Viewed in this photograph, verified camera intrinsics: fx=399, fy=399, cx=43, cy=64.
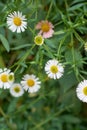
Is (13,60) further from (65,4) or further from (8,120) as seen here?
(65,4)

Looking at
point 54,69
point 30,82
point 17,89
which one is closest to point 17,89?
point 17,89

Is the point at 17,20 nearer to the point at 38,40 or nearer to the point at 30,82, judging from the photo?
the point at 38,40

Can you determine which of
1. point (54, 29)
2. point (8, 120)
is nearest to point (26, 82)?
point (54, 29)

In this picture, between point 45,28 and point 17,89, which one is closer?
point 45,28

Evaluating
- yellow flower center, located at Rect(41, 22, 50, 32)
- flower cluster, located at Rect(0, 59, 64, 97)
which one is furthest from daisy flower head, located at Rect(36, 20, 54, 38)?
flower cluster, located at Rect(0, 59, 64, 97)

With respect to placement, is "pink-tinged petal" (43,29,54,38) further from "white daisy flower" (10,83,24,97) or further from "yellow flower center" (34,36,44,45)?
"white daisy flower" (10,83,24,97)
